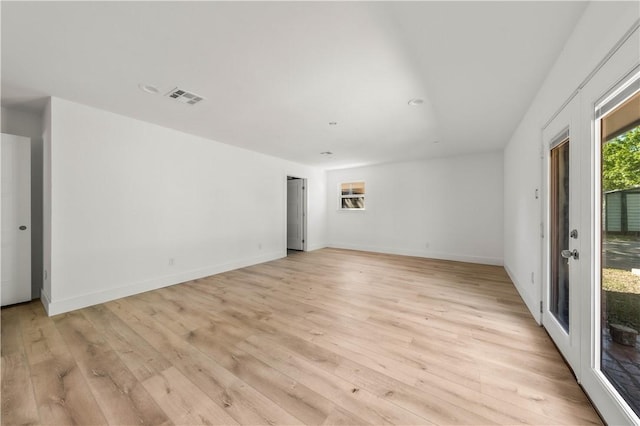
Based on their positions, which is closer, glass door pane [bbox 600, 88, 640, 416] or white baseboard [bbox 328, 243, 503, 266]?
glass door pane [bbox 600, 88, 640, 416]

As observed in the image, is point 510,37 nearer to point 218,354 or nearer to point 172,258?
point 218,354

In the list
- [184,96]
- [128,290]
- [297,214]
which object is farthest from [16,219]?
[297,214]

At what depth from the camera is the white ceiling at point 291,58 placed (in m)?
1.47

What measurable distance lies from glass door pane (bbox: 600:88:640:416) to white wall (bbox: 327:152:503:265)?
4.11 m

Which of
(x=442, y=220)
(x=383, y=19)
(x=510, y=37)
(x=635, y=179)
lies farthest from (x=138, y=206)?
(x=442, y=220)

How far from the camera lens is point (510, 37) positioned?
5.45 ft

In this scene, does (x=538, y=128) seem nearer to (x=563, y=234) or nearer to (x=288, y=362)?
(x=563, y=234)

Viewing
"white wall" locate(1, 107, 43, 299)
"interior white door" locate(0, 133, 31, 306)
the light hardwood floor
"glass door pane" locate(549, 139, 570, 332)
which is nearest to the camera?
the light hardwood floor

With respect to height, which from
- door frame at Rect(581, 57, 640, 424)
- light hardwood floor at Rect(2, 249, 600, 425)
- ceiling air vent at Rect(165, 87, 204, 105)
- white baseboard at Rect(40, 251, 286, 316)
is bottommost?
light hardwood floor at Rect(2, 249, 600, 425)

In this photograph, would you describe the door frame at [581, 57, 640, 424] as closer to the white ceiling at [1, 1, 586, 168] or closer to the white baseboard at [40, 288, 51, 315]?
the white ceiling at [1, 1, 586, 168]

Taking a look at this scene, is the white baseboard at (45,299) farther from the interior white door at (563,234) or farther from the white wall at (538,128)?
the white wall at (538,128)

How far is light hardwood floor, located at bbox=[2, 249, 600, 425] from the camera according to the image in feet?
4.51

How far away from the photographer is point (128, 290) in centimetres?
322

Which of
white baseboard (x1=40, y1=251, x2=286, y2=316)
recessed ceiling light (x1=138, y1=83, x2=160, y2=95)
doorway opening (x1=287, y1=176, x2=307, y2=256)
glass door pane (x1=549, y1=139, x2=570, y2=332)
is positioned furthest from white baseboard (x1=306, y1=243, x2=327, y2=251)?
glass door pane (x1=549, y1=139, x2=570, y2=332)
